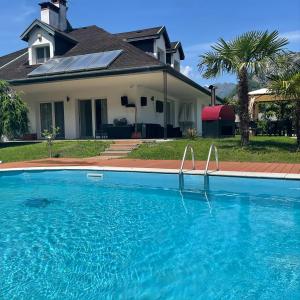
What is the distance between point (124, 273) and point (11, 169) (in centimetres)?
839

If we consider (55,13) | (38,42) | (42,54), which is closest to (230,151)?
(42,54)

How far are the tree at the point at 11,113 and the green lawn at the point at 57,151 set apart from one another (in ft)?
4.25

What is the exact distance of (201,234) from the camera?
5707 millimetres

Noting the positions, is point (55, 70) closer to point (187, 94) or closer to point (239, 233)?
point (187, 94)

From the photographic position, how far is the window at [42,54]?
22648 millimetres

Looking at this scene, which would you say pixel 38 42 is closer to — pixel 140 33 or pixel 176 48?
pixel 140 33

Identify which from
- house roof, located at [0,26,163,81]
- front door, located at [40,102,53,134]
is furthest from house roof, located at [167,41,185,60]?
front door, located at [40,102,53,134]

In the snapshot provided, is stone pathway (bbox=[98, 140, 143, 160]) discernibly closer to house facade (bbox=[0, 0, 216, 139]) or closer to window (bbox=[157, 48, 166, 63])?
house facade (bbox=[0, 0, 216, 139])

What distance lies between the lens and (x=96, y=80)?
17609 millimetres

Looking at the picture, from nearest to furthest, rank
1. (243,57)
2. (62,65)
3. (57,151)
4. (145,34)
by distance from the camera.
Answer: (243,57) → (57,151) → (62,65) → (145,34)

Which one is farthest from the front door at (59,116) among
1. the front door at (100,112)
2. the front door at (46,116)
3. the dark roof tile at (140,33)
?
the dark roof tile at (140,33)

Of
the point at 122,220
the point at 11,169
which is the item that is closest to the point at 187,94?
the point at 11,169

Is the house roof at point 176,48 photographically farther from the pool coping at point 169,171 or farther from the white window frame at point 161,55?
the pool coping at point 169,171

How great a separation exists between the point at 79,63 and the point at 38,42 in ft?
17.9
